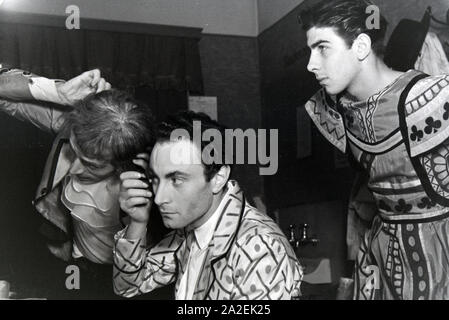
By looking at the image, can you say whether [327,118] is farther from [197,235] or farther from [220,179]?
[197,235]

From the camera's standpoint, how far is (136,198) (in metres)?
1.77

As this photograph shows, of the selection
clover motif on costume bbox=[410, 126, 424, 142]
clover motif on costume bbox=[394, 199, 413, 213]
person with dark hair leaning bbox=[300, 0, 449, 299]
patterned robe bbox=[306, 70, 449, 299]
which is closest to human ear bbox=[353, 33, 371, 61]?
person with dark hair leaning bbox=[300, 0, 449, 299]

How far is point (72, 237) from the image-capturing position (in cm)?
196

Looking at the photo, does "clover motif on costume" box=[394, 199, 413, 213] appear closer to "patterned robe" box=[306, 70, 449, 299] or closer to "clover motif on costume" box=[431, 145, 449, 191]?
"patterned robe" box=[306, 70, 449, 299]

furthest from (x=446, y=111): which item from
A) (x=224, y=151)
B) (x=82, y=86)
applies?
(x=82, y=86)

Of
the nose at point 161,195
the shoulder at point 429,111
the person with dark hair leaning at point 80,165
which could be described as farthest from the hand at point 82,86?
the shoulder at point 429,111

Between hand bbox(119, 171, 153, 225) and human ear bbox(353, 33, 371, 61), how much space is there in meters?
0.79

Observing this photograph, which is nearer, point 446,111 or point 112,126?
point 446,111

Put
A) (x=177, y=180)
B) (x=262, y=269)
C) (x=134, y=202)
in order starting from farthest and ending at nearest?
(x=134, y=202)
(x=177, y=180)
(x=262, y=269)

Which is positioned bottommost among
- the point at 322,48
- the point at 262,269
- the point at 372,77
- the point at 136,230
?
the point at 262,269

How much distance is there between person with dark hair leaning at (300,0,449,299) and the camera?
5.01 feet

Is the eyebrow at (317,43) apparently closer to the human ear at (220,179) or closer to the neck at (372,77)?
the neck at (372,77)

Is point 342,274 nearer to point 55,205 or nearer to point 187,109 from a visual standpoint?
point 187,109

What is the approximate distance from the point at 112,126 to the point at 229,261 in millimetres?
648
